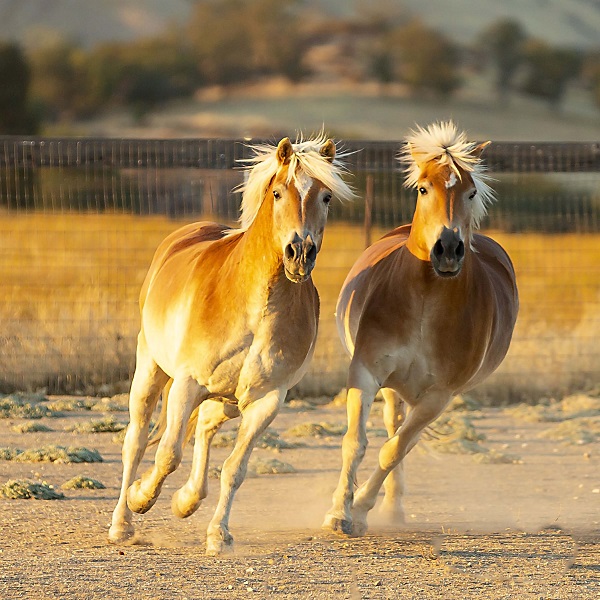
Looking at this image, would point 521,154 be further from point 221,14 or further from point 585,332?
point 221,14

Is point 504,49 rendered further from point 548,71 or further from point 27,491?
point 27,491

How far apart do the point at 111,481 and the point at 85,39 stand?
87895 mm

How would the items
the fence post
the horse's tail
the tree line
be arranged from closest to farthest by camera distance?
1. the horse's tail
2. the fence post
3. the tree line

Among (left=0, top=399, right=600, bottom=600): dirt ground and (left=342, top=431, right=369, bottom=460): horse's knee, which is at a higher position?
(left=342, top=431, right=369, bottom=460): horse's knee

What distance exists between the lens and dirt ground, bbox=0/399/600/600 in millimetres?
5211

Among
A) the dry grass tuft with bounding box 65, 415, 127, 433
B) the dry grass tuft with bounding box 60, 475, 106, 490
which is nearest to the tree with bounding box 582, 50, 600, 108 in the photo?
the dry grass tuft with bounding box 65, 415, 127, 433

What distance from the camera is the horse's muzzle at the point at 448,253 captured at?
591 centimetres

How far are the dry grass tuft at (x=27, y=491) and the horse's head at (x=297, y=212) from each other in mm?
2561

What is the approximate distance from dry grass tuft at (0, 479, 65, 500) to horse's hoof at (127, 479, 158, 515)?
139 cm

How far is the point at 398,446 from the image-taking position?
6.41 meters

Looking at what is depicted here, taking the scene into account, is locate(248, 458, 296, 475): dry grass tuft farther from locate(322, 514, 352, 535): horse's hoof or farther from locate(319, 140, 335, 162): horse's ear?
locate(319, 140, 335, 162): horse's ear

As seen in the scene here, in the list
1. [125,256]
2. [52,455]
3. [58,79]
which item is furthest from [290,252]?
[58,79]

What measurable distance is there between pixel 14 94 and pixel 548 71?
1543 inches

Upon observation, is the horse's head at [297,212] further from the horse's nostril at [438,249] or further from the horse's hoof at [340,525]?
the horse's hoof at [340,525]
